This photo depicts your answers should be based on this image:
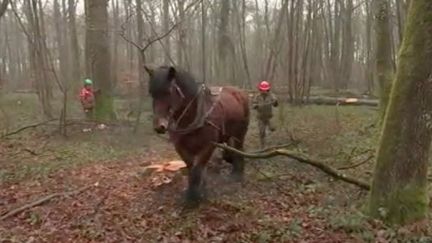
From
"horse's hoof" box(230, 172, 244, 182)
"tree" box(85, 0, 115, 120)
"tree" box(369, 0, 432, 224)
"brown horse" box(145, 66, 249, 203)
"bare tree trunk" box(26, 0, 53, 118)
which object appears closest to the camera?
"tree" box(369, 0, 432, 224)

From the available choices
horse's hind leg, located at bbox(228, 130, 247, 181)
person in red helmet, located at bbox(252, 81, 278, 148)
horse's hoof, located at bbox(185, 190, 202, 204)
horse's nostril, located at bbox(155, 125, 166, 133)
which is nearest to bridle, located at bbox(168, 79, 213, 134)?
horse's nostril, located at bbox(155, 125, 166, 133)

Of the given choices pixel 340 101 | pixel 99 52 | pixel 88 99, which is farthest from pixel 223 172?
pixel 340 101

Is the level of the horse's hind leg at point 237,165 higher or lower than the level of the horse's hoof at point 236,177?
higher

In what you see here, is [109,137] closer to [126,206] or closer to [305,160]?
[126,206]

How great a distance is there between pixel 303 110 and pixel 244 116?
429 inches

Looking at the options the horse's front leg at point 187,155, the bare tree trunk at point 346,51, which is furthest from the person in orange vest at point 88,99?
the bare tree trunk at point 346,51

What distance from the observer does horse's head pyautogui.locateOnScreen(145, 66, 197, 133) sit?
6.35 m

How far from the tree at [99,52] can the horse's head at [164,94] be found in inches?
340

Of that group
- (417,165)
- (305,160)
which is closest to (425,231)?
(417,165)

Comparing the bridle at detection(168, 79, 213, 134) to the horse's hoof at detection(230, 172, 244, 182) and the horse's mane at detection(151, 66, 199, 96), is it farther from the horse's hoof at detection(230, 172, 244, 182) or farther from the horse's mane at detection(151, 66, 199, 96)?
the horse's hoof at detection(230, 172, 244, 182)

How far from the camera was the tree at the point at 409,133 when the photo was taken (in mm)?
5754

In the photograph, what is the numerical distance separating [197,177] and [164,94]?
1248 mm

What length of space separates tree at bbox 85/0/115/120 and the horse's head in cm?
864

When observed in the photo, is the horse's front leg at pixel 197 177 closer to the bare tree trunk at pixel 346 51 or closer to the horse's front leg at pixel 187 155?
the horse's front leg at pixel 187 155
